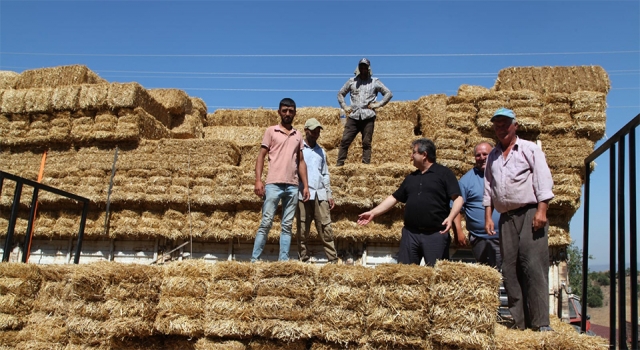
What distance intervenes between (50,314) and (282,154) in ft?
→ 10.0

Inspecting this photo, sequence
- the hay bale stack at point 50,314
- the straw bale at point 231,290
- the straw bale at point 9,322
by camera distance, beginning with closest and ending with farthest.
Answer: the straw bale at point 231,290 < the hay bale stack at point 50,314 < the straw bale at point 9,322

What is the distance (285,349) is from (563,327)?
105 inches

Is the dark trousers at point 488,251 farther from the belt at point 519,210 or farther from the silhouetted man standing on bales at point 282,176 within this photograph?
the silhouetted man standing on bales at point 282,176

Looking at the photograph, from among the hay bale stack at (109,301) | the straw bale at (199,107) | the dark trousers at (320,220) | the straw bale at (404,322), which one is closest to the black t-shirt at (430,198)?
the straw bale at (404,322)

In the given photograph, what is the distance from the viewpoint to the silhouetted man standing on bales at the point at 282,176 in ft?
19.6

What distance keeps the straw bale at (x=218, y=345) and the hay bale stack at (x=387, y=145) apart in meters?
7.08

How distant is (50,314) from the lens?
16.3ft

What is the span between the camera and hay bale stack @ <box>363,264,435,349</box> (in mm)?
3902

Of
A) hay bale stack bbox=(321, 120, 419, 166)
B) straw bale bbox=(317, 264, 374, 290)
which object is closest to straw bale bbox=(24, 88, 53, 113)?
hay bale stack bbox=(321, 120, 419, 166)

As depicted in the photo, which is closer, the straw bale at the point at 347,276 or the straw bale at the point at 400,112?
the straw bale at the point at 347,276

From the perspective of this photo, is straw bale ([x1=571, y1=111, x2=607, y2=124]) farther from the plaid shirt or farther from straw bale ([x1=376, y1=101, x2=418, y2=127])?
straw bale ([x1=376, y1=101, x2=418, y2=127])

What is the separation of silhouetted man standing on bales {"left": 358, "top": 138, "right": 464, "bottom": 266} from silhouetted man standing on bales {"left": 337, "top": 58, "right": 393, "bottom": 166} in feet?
12.9

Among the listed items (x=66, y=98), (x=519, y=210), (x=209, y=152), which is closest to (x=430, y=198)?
(x=519, y=210)

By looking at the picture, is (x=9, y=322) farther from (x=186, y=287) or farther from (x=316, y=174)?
(x=316, y=174)
